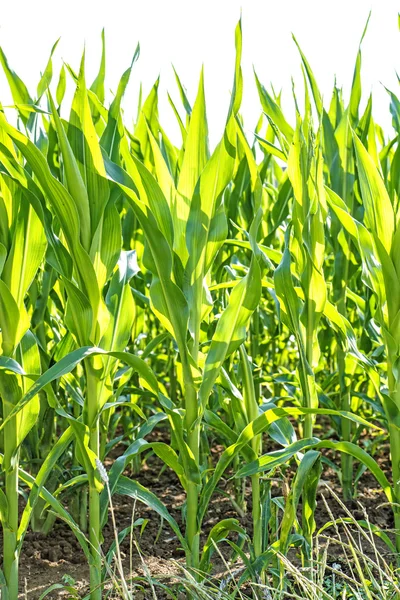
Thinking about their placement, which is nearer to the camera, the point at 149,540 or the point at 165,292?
the point at 165,292

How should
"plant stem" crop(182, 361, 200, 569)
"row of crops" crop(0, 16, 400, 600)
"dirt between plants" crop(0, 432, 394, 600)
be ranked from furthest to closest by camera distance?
"dirt between plants" crop(0, 432, 394, 600) → "plant stem" crop(182, 361, 200, 569) → "row of crops" crop(0, 16, 400, 600)

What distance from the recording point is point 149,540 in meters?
2.42

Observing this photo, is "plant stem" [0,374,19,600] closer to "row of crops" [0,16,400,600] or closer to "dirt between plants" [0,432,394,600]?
"row of crops" [0,16,400,600]

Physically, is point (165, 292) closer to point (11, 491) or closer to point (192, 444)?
point (192, 444)

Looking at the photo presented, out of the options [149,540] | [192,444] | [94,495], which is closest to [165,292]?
[192,444]

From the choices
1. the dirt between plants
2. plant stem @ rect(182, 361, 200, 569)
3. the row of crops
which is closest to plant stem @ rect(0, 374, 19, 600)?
the row of crops

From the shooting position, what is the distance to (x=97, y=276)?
174cm

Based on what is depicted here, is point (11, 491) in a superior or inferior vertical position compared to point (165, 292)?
inferior

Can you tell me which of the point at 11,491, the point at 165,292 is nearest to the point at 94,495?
the point at 11,491

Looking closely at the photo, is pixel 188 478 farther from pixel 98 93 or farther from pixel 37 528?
pixel 98 93

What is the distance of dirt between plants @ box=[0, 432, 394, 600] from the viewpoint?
2111 millimetres

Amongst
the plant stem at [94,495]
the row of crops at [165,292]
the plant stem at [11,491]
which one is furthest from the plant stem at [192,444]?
the plant stem at [11,491]

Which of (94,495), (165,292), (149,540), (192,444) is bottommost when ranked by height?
(149,540)

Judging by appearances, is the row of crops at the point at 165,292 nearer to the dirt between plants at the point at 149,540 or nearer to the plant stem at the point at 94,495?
the plant stem at the point at 94,495
